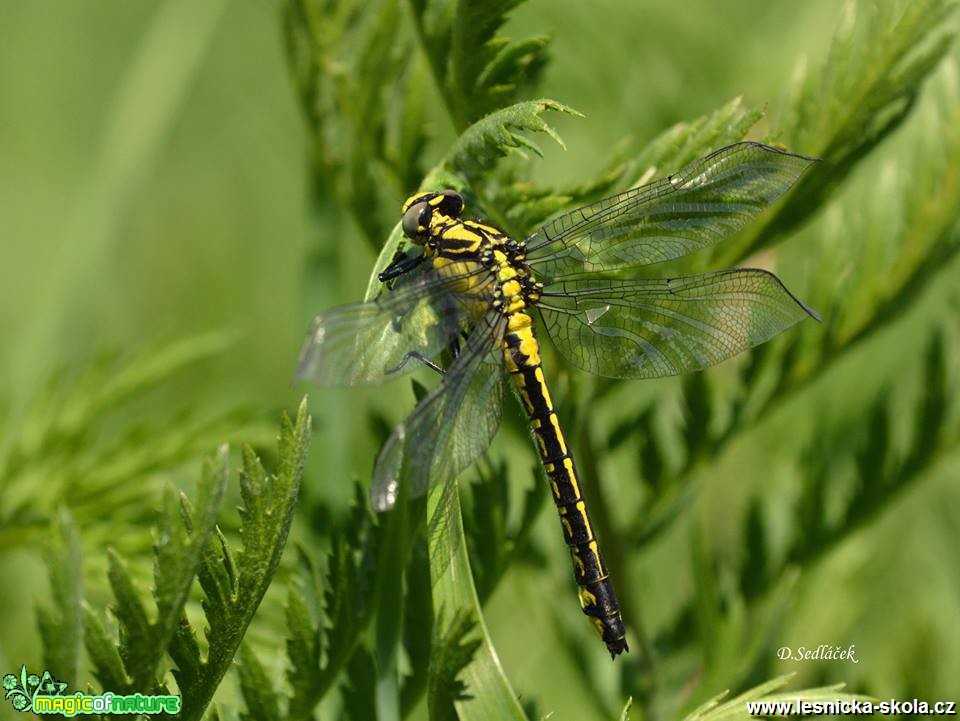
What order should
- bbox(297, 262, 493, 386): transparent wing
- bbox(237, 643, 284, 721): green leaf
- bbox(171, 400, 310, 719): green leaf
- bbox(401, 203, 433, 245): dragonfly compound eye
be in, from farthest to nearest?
bbox(401, 203, 433, 245): dragonfly compound eye < bbox(297, 262, 493, 386): transparent wing < bbox(237, 643, 284, 721): green leaf < bbox(171, 400, 310, 719): green leaf

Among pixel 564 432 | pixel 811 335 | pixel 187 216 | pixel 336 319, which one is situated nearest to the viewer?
pixel 336 319

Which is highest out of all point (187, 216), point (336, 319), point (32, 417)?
point (187, 216)

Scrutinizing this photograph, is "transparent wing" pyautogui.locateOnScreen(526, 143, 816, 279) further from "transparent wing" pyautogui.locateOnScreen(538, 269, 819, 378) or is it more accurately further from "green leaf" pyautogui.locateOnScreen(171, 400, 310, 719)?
"green leaf" pyautogui.locateOnScreen(171, 400, 310, 719)

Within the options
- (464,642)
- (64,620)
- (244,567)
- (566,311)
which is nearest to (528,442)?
(566,311)

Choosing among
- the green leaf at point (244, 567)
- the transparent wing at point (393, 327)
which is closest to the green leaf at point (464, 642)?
the green leaf at point (244, 567)

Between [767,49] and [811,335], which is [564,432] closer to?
[811,335]

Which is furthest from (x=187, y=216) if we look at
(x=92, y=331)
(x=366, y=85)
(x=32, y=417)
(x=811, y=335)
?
(x=811, y=335)

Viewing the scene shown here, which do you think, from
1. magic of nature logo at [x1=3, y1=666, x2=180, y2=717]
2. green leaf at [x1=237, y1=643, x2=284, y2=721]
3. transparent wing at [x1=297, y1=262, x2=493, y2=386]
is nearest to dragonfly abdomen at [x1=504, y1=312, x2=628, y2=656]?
transparent wing at [x1=297, y1=262, x2=493, y2=386]
